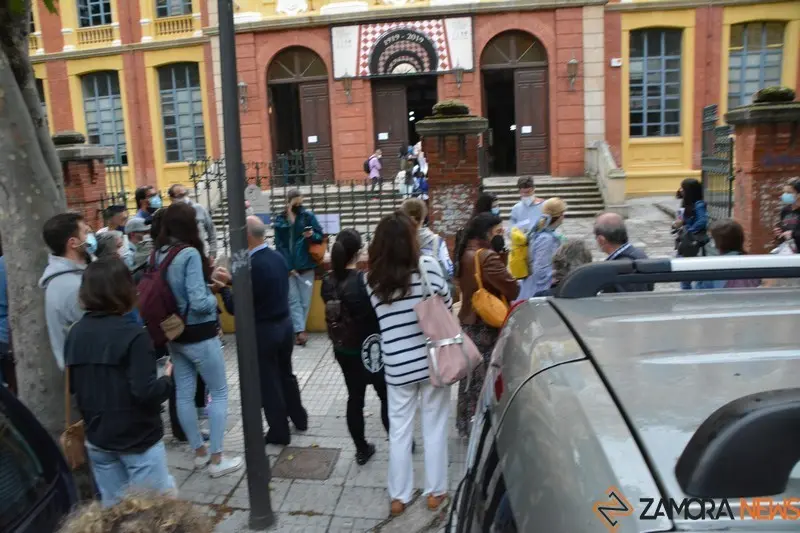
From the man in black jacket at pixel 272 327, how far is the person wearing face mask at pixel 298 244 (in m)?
2.50

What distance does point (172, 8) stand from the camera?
837 inches

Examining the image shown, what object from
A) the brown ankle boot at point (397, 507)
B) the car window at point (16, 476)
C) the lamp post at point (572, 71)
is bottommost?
the brown ankle boot at point (397, 507)

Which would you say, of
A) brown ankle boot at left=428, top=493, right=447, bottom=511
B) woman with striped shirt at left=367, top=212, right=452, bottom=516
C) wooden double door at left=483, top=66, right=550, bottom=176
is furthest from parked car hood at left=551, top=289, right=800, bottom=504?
wooden double door at left=483, top=66, right=550, bottom=176

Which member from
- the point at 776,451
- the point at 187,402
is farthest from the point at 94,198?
the point at 776,451

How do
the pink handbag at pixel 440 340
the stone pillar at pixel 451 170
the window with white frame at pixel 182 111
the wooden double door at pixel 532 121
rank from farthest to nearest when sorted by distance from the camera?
1. the window with white frame at pixel 182 111
2. the wooden double door at pixel 532 121
3. the stone pillar at pixel 451 170
4. the pink handbag at pixel 440 340

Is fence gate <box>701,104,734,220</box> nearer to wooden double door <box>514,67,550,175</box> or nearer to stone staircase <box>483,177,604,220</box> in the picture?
stone staircase <box>483,177,604,220</box>

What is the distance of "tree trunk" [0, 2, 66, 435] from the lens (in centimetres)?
374

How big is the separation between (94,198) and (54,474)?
9.07 metres

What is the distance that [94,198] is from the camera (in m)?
10.7

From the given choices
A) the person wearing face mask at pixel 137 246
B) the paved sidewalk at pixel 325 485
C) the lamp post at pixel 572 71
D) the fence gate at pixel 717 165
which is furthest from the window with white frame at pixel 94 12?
the paved sidewalk at pixel 325 485

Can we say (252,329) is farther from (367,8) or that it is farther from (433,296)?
(367,8)

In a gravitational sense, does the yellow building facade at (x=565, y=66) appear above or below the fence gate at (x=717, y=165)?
above

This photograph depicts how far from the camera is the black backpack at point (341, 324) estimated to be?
450cm

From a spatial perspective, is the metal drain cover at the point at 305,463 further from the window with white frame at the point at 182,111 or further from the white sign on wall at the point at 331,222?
the window with white frame at the point at 182,111
